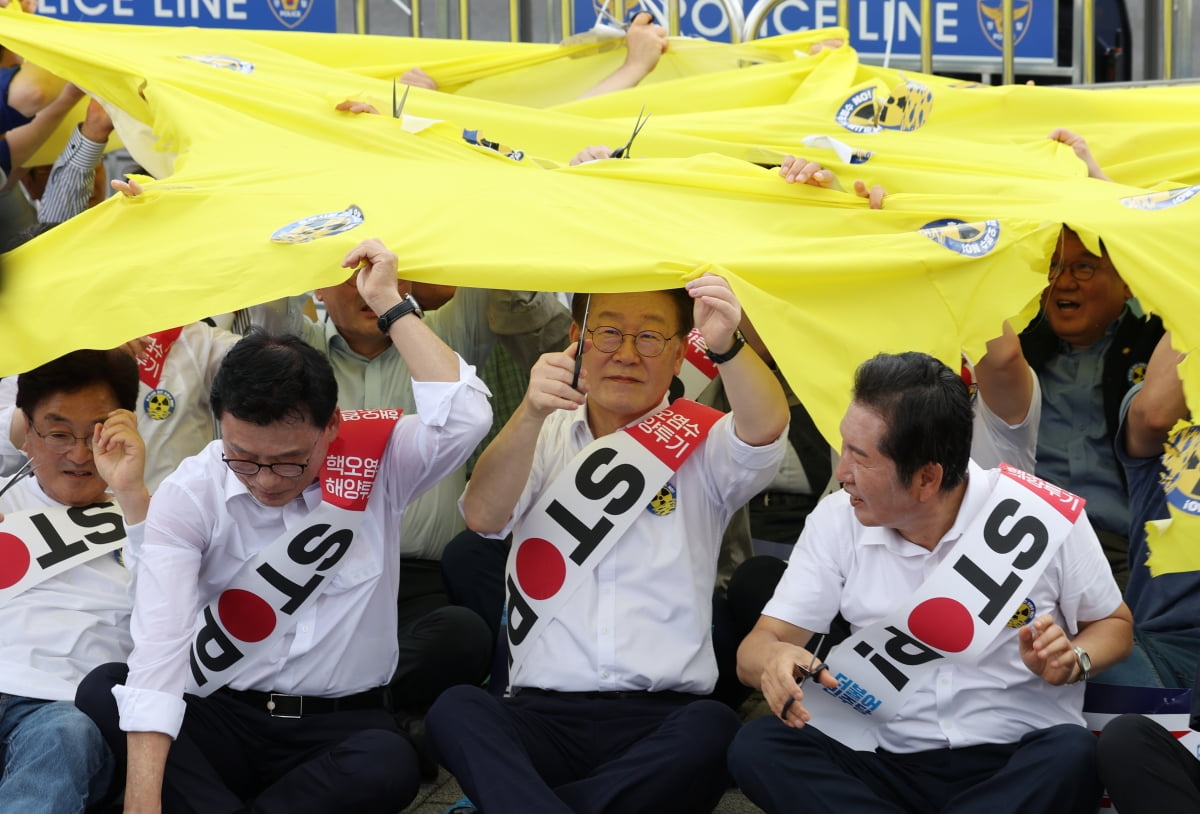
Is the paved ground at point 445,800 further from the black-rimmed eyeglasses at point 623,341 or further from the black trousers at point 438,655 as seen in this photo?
the black-rimmed eyeglasses at point 623,341

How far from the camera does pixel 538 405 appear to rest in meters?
3.51

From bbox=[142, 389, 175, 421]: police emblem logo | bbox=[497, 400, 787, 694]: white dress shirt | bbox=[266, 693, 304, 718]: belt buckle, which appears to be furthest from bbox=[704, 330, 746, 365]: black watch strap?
bbox=[142, 389, 175, 421]: police emblem logo

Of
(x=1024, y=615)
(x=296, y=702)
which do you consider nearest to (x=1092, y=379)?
(x=1024, y=615)

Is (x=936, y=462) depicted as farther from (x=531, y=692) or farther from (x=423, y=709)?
(x=423, y=709)

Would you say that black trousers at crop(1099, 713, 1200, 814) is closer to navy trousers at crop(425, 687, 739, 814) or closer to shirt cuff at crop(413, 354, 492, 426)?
navy trousers at crop(425, 687, 739, 814)

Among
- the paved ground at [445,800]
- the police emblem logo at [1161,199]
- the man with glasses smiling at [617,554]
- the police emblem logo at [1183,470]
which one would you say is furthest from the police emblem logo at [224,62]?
the police emblem logo at [1183,470]

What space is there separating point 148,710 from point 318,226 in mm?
1195

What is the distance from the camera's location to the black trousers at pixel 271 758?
11.0 feet

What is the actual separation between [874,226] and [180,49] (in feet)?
6.99

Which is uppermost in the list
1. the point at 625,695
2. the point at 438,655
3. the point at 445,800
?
the point at 625,695

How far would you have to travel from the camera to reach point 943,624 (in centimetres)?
328

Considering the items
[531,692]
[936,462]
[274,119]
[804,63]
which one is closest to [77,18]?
[274,119]

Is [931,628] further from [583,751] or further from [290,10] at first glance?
[290,10]

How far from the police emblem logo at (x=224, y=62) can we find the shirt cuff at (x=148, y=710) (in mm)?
1972
